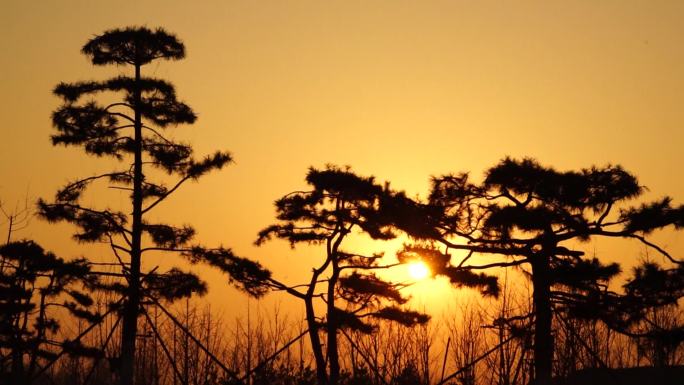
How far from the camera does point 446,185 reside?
50.2ft

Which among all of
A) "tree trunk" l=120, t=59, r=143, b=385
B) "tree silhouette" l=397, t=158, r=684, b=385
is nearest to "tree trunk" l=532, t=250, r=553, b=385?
"tree silhouette" l=397, t=158, r=684, b=385

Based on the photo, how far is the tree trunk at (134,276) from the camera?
15.9 meters

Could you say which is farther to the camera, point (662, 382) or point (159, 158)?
point (159, 158)

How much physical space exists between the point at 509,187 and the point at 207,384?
6812 mm

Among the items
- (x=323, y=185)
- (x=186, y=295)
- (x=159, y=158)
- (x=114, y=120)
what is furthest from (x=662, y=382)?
(x=114, y=120)

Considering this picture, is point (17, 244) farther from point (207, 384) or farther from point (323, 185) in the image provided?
point (323, 185)

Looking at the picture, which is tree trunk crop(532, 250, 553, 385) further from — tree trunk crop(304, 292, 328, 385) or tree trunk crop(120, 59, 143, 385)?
tree trunk crop(120, 59, 143, 385)

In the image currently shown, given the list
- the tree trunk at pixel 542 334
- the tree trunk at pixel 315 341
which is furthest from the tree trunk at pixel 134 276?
the tree trunk at pixel 542 334

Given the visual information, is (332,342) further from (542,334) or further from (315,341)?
→ (542,334)

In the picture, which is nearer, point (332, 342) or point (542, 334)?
point (542, 334)

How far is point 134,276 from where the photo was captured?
647 inches

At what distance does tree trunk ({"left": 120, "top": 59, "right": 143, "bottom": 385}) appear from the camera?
627 inches

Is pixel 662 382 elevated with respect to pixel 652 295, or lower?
lower

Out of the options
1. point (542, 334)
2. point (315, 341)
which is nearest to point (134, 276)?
point (315, 341)
